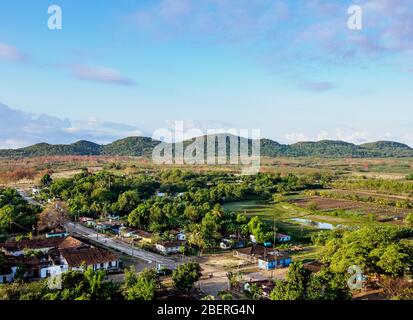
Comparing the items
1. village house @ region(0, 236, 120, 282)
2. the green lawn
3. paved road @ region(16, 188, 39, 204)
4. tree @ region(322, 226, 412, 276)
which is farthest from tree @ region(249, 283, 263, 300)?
paved road @ region(16, 188, 39, 204)

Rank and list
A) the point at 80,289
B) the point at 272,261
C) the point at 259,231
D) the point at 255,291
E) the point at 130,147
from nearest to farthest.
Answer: the point at 80,289, the point at 255,291, the point at 272,261, the point at 259,231, the point at 130,147

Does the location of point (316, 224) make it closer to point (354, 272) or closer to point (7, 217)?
point (354, 272)

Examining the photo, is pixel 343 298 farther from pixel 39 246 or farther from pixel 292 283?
pixel 39 246

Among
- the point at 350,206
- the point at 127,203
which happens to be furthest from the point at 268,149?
the point at 127,203

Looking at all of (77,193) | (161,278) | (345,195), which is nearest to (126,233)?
(161,278)

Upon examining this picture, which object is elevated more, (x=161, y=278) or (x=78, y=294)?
(x=78, y=294)

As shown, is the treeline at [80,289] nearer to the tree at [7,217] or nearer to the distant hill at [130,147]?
the tree at [7,217]

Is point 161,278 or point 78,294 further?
point 161,278
